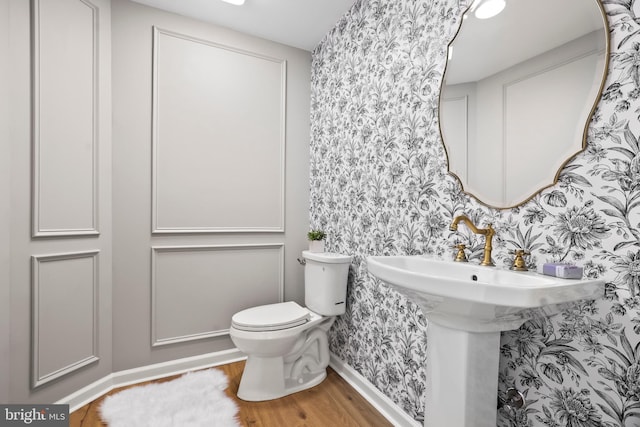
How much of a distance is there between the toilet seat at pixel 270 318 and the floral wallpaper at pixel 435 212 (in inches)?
14.2

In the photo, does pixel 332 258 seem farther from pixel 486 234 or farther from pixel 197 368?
pixel 197 368

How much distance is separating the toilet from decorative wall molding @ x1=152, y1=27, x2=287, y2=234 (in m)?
0.64

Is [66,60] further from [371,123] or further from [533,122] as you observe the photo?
[533,122]

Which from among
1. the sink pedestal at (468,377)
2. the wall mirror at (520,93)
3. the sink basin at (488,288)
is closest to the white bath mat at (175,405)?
the sink pedestal at (468,377)

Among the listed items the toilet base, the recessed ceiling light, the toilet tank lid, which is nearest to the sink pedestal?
the toilet tank lid

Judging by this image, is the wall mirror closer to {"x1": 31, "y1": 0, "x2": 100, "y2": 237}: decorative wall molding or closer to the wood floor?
the wood floor

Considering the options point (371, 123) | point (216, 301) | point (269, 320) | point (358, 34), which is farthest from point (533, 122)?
point (216, 301)

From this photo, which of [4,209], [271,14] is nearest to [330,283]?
[4,209]

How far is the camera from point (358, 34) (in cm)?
195

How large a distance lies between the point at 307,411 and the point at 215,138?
1.84m

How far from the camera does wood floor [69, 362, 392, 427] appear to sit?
1593 millimetres

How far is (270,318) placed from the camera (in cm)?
185

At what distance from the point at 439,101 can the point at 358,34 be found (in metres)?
0.90

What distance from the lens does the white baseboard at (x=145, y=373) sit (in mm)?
1723
